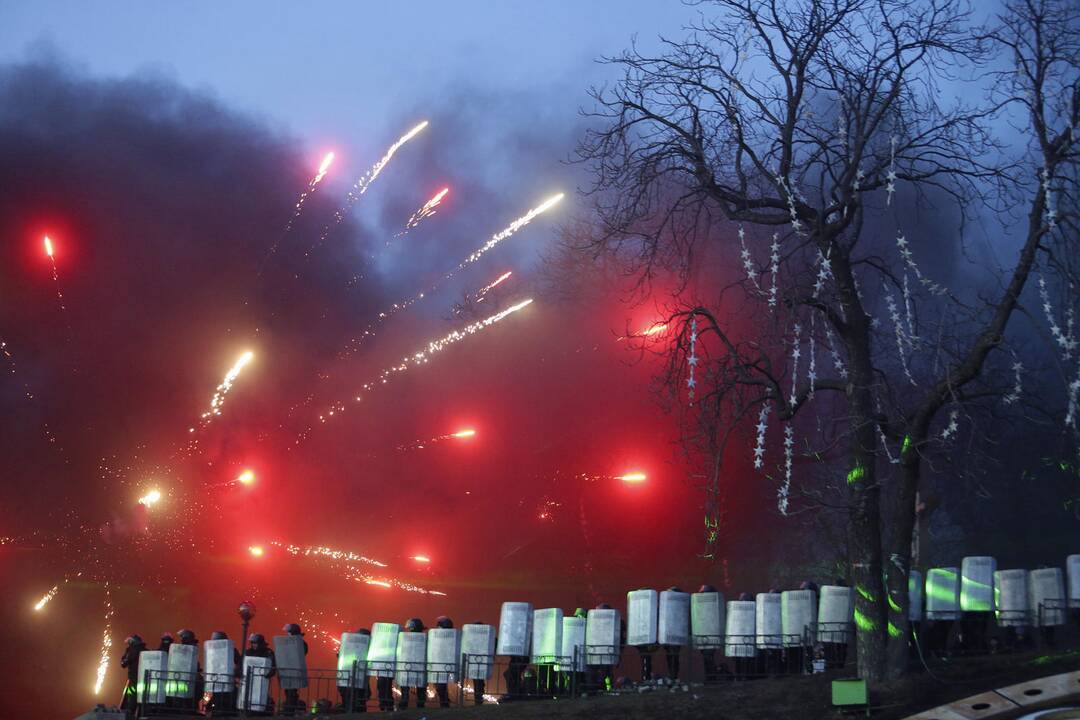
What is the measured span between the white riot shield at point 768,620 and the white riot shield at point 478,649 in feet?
14.9

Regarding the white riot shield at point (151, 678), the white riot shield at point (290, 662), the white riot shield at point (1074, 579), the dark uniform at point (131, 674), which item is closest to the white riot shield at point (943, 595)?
the white riot shield at point (1074, 579)

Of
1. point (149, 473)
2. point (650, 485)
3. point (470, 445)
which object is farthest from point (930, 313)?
point (149, 473)

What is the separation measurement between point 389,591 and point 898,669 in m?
25.4

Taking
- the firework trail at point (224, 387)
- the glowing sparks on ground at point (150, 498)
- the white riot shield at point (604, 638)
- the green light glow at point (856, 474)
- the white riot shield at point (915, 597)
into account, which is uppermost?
the firework trail at point (224, 387)

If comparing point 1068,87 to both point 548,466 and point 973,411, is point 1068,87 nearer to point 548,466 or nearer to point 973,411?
point 973,411

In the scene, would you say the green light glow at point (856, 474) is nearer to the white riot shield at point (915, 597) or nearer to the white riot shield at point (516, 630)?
the white riot shield at point (915, 597)

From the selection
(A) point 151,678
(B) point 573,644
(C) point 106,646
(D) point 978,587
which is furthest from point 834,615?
(C) point 106,646

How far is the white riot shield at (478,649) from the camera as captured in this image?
60.9 ft

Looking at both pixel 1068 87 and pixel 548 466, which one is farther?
pixel 548 466

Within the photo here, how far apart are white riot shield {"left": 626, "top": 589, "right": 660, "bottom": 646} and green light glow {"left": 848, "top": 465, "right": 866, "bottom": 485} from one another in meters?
4.07

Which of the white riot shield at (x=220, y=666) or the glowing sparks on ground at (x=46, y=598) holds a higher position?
the glowing sparks on ground at (x=46, y=598)

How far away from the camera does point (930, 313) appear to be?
32031 mm

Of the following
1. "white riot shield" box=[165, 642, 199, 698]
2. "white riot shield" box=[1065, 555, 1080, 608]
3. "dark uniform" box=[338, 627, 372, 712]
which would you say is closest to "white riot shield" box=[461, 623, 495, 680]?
"dark uniform" box=[338, 627, 372, 712]

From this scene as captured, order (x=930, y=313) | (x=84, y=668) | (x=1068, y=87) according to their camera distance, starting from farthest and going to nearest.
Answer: (x=84, y=668), (x=930, y=313), (x=1068, y=87)
